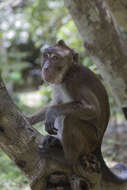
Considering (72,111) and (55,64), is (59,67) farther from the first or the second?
(72,111)

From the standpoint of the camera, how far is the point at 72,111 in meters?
2.88

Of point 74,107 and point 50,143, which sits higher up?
point 74,107

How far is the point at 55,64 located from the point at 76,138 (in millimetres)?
944

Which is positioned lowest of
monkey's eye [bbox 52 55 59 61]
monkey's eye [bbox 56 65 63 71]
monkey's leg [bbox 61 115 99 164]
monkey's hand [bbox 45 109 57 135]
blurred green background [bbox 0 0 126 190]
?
blurred green background [bbox 0 0 126 190]

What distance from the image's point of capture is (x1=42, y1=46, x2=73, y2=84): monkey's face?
3139 millimetres

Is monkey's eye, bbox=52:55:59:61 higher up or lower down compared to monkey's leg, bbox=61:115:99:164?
higher up

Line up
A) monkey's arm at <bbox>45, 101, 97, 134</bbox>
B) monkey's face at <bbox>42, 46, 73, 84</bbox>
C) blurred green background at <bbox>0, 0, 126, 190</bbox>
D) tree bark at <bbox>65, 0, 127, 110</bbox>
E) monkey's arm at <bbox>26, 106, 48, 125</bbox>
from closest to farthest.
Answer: monkey's arm at <bbox>45, 101, 97, 134</bbox> < monkey's face at <bbox>42, 46, 73, 84</bbox> < monkey's arm at <bbox>26, 106, 48, 125</bbox> < tree bark at <bbox>65, 0, 127, 110</bbox> < blurred green background at <bbox>0, 0, 126, 190</bbox>

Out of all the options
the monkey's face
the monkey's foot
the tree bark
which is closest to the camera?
the monkey's foot

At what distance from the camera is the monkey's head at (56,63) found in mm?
3143

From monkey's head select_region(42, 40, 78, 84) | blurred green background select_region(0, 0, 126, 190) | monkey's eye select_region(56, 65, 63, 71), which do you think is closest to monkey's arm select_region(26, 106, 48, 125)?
blurred green background select_region(0, 0, 126, 190)

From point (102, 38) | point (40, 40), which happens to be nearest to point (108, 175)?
point (102, 38)

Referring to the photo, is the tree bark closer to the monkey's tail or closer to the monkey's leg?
the monkey's leg

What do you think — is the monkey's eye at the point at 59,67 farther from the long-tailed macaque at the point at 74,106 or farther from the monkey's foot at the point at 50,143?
the monkey's foot at the point at 50,143

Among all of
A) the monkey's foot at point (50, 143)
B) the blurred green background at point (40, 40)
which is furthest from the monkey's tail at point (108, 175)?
the blurred green background at point (40, 40)
